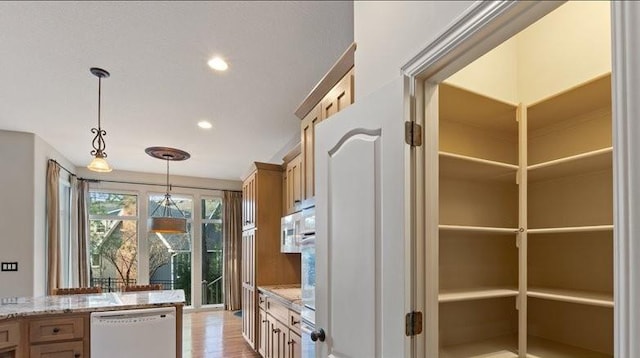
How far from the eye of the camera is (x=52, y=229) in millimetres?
5176

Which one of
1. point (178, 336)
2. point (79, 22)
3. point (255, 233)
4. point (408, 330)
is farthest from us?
point (255, 233)

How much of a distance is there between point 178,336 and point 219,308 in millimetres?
4912

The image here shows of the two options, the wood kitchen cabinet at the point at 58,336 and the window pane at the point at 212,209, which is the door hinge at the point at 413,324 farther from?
the window pane at the point at 212,209

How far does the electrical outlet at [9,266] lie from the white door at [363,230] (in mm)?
4532

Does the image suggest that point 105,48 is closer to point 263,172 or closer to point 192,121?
point 192,121

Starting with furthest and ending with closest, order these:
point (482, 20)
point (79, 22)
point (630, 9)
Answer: point (79, 22) → point (482, 20) → point (630, 9)

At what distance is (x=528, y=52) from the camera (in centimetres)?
218

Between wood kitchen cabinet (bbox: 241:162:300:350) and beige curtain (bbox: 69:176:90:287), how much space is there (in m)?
3.52

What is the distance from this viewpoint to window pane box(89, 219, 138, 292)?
6848mm

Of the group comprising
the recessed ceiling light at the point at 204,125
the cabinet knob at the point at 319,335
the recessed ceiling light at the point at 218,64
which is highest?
the recessed ceiling light at the point at 218,64

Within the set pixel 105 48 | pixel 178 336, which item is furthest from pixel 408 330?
pixel 105 48

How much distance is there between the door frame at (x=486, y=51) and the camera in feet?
2.34

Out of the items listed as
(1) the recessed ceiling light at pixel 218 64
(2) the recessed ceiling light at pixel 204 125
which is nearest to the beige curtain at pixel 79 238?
(2) the recessed ceiling light at pixel 204 125

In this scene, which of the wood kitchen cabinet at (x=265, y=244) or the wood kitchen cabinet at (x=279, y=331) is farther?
the wood kitchen cabinet at (x=265, y=244)
